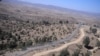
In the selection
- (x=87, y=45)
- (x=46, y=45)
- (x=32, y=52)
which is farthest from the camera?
(x=87, y=45)

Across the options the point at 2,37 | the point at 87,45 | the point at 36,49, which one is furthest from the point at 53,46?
the point at 2,37

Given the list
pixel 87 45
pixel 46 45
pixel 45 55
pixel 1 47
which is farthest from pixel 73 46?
pixel 1 47

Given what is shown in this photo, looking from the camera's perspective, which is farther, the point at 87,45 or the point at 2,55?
the point at 87,45

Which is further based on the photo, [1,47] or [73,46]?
[73,46]

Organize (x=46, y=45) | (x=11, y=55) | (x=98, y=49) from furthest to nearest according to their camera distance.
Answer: (x=98, y=49) < (x=46, y=45) < (x=11, y=55)

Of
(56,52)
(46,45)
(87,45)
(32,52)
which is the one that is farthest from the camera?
(87,45)

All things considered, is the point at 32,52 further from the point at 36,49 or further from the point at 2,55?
the point at 2,55

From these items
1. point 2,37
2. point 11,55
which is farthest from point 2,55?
point 2,37

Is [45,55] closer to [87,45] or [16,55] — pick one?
[16,55]

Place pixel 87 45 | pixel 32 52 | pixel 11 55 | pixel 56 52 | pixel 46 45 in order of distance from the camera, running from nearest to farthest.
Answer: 1. pixel 11 55
2. pixel 32 52
3. pixel 56 52
4. pixel 46 45
5. pixel 87 45
